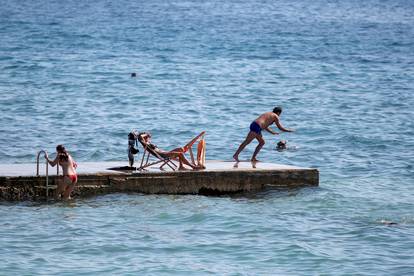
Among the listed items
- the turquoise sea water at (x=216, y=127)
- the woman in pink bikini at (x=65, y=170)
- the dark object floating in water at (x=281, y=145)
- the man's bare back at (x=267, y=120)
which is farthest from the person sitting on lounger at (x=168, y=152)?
the dark object floating in water at (x=281, y=145)

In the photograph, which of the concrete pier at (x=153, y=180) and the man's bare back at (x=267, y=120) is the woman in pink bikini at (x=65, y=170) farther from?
the man's bare back at (x=267, y=120)

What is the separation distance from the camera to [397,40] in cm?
7306

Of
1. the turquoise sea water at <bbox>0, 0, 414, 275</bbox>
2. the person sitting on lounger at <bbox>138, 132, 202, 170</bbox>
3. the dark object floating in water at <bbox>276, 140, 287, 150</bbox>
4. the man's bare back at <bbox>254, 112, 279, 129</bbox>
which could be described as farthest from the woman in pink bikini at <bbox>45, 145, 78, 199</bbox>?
the dark object floating in water at <bbox>276, 140, 287, 150</bbox>

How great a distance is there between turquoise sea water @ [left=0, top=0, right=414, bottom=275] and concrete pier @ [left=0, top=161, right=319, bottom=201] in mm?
288

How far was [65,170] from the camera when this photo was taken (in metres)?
22.1

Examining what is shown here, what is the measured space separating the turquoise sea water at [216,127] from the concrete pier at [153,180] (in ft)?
0.94

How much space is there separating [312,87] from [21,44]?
23720mm

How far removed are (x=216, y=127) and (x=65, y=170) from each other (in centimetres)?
1681

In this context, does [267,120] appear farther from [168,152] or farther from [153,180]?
[153,180]

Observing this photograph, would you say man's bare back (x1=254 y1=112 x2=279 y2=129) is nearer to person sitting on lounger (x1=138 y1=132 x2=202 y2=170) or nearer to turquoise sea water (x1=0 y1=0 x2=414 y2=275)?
turquoise sea water (x1=0 y1=0 x2=414 y2=275)

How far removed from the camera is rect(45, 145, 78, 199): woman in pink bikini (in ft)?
72.5

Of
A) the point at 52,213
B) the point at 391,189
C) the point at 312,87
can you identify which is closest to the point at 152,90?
the point at 312,87

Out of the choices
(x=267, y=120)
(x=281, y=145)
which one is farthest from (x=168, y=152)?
(x=281, y=145)

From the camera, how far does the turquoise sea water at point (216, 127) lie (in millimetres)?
20094
